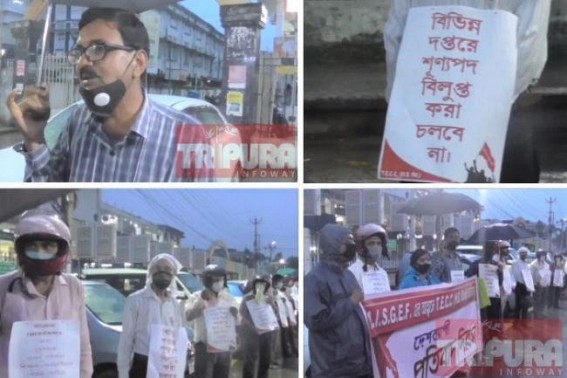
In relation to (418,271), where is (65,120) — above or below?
above

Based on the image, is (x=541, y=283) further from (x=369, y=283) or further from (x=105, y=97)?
(x=105, y=97)

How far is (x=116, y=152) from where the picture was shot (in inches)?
97.8

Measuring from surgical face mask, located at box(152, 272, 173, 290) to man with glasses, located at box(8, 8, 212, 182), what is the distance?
35cm

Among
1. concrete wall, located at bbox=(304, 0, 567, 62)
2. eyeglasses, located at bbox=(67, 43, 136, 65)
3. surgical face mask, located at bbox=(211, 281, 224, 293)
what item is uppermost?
concrete wall, located at bbox=(304, 0, 567, 62)

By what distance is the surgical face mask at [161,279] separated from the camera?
8.14 ft

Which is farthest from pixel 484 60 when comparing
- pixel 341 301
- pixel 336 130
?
pixel 341 301

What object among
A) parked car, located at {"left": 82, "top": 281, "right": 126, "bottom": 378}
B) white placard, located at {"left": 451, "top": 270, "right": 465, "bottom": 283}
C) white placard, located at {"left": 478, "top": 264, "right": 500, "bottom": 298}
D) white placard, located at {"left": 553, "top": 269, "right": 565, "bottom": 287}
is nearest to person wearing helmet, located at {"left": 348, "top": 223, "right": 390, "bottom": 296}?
white placard, located at {"left": 451, "top": 270, "right": 465, "bottom": 283}

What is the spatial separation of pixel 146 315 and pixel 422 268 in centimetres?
104

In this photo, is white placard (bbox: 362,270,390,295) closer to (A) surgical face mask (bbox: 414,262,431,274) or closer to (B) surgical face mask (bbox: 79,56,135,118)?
(A) surgical face mask (bbox: 414,262,431,274)

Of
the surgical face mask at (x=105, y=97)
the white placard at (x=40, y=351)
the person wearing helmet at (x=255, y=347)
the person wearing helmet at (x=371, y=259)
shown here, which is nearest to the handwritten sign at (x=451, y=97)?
the person wearing helmet at (x=371, y=259)

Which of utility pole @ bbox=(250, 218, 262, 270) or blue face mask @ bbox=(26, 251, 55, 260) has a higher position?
utility pole @ bbox=(250, 218, 262, 270)

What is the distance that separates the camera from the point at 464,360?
2.49 m

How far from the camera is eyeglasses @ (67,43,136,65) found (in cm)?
244

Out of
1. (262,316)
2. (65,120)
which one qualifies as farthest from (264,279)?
(65,120)
